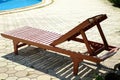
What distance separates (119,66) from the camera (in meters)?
6.13

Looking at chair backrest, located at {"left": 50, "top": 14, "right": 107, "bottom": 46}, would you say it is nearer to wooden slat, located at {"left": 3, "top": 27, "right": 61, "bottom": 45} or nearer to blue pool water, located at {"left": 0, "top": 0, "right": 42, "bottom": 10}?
wooden slat, located at {"left": 3, "top": 27, "right": 61, "bottom": 45}

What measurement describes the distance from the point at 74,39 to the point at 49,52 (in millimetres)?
1082

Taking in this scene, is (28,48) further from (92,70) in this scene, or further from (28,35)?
(92,70)

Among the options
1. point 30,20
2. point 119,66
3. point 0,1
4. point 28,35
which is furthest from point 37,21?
point 0,1

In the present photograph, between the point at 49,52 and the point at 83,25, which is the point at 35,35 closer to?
the point at 49,52

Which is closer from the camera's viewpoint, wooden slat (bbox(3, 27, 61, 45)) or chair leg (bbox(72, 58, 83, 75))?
chair leg (bbox(72, 58, 83, 75))

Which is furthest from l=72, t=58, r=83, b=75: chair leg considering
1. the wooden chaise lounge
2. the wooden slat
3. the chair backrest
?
the wooden slat

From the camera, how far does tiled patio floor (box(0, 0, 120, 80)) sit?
648 cm

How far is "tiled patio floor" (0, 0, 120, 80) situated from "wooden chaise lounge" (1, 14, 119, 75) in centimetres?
40

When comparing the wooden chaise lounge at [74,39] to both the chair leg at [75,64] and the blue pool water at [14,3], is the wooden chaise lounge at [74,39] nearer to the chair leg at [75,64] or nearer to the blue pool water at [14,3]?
the chair leg at [75,64]

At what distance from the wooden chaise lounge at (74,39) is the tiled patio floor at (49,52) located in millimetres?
395

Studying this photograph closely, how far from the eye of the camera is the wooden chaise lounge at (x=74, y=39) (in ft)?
20.1

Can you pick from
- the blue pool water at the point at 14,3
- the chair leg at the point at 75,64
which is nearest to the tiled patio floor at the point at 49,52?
the chair leg at the point at 75,64

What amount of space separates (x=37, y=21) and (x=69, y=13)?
2.55 m
